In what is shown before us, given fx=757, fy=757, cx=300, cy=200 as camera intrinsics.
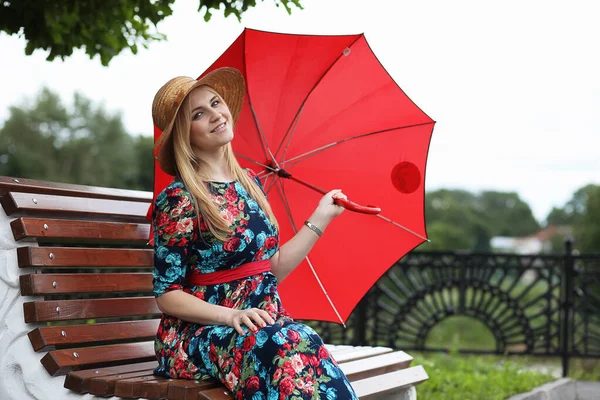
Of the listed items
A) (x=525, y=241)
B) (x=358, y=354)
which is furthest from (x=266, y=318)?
(x=525, y=241)

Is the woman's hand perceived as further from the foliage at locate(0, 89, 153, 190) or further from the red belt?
the foliage at locate(0, 89, 153, 190)

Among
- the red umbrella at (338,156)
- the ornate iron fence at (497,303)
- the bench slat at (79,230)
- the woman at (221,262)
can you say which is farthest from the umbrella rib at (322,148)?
the ornate iron fence at (497,303)

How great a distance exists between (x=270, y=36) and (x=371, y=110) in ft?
1.79

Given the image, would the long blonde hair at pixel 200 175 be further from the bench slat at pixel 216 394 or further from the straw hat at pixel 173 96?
the bench slat at pixel 216 394

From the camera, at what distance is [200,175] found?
9.08ft

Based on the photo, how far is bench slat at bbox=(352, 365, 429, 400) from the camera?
117 inches

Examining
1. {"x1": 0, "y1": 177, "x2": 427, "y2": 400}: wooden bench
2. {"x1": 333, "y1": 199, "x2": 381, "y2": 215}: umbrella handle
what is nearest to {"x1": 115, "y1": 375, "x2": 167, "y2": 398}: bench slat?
{"x1": 0, "y1": 177, "x2": 427, "y2": 400}: wooden bench

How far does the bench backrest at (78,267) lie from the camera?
9.05 ft

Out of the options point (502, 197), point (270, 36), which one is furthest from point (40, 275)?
point (502, 197)

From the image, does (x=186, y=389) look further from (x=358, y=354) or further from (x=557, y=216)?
(x=557, y=216)

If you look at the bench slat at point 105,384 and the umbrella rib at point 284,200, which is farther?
the umbrella rib at point 284,200

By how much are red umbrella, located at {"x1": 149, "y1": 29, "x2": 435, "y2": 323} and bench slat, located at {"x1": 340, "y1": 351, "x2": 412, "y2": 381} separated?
0.20m

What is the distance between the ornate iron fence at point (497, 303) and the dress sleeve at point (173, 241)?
4731 mm

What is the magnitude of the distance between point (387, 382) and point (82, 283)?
130 cm
